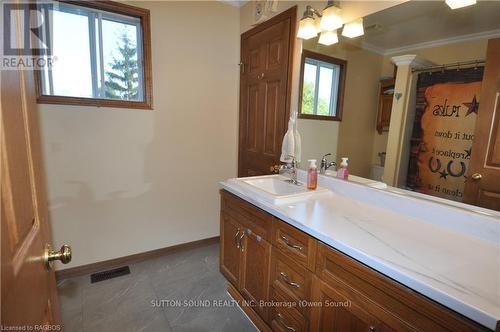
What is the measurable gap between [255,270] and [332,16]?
5.27 ft

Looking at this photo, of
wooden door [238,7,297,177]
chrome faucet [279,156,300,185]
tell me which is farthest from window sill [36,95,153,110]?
chrome faucet [279,156,300,185]

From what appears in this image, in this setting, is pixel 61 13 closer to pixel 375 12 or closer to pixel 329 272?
pixel 375 12

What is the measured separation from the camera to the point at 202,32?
2.41 meters

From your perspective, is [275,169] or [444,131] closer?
[444,131]

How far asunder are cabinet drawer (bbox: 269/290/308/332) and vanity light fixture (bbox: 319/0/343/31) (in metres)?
1.60

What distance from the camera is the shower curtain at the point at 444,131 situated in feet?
3.80

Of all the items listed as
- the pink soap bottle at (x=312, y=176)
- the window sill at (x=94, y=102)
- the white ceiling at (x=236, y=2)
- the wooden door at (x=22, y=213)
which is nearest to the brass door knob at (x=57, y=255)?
the wooden door at (x=22, y=213)

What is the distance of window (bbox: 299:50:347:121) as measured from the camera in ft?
5.79

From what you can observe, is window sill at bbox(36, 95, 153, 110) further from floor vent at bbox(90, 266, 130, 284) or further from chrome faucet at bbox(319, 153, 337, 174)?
chrome faucet at bbox(319, 153, 337, 174)

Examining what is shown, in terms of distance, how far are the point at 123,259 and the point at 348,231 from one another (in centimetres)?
209

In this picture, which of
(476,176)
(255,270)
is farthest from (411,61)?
(255,270)

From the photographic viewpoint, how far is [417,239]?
3.42ft

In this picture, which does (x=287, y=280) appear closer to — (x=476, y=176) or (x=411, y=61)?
(x=476, y=176)

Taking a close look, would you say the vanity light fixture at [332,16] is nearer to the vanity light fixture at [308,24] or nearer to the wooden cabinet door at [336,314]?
the vanity light fixture at [308,24]
